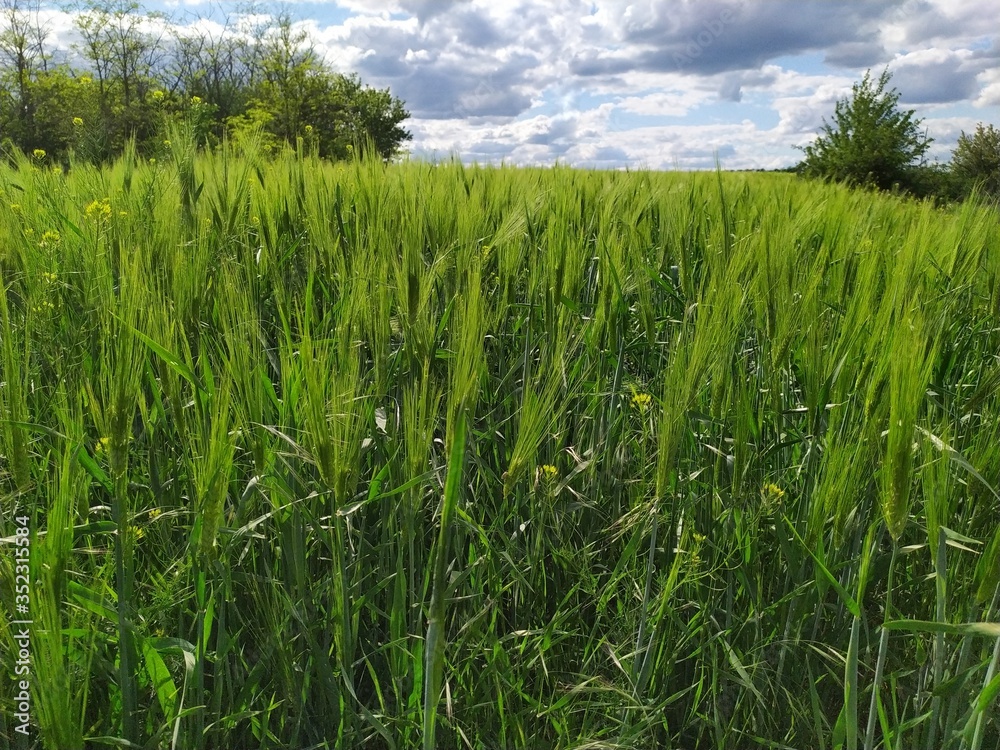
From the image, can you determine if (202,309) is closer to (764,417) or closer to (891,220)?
(764,417)

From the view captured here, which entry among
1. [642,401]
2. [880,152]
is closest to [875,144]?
[880,152]

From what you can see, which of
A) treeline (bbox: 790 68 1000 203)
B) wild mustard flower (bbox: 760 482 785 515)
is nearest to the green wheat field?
wild mustard flower (bbox: 760 482 785 515)

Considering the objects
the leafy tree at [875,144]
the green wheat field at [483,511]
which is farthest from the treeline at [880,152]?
the green wheat field at [483,511]

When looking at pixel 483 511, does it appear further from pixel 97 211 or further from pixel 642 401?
pixel 97 211

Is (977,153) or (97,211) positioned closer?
(97,211)

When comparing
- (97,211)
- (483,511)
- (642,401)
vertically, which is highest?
(97,211)

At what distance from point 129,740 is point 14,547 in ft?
1.04

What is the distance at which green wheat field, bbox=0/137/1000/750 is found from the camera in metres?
0.86

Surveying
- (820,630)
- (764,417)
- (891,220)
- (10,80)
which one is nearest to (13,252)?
(764,417)

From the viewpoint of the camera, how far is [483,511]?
46.6 inches

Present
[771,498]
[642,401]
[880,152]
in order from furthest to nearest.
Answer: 1. [880,152]
2. [642,401]
3. [771,498]

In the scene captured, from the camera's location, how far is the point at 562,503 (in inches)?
49.9

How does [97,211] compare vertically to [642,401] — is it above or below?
above

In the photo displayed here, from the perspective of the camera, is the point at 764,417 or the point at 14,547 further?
the point at 764,417
